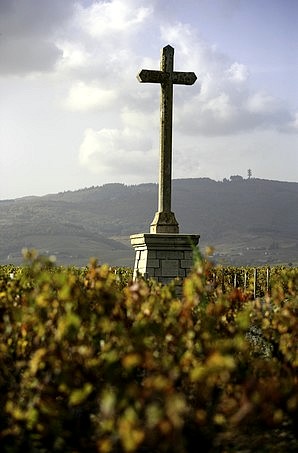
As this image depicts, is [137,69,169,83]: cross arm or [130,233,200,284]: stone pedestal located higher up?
[137,69,169,83]: cross arm

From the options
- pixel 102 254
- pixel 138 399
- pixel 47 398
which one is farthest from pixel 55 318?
pixel 102 254

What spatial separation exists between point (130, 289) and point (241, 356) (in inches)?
41.1

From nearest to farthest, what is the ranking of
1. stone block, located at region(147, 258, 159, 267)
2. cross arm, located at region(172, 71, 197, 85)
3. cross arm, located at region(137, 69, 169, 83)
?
stone block, located at region(147, 258, 159, 267) → cross arm, located at region(137, 69, 169, 83) → cross arm, located at region(172, 71, 197, 85)

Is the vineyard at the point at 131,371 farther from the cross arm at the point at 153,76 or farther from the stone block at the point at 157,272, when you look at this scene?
the cross arm at the point at 153,76

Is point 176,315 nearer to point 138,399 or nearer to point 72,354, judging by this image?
point 72,354

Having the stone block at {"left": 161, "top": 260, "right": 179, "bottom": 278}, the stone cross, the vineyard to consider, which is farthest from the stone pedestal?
the vineyard

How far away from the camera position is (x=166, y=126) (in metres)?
11.7

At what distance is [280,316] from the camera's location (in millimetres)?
5086

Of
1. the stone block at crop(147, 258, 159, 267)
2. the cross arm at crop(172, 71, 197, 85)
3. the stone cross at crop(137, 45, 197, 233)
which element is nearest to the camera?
the stone block at crop(147, 258, 159, 267)

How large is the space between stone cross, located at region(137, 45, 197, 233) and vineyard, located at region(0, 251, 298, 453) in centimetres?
633

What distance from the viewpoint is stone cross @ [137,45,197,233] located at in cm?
1148

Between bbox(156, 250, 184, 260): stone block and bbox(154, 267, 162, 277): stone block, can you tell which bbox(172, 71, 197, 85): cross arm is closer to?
bbox(156, 250, 184, 260): stone block

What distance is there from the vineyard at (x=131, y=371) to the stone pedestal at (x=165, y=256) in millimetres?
5785

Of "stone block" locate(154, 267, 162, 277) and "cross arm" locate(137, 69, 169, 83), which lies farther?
"cross arm" locate(137, 69, 169, 83)
